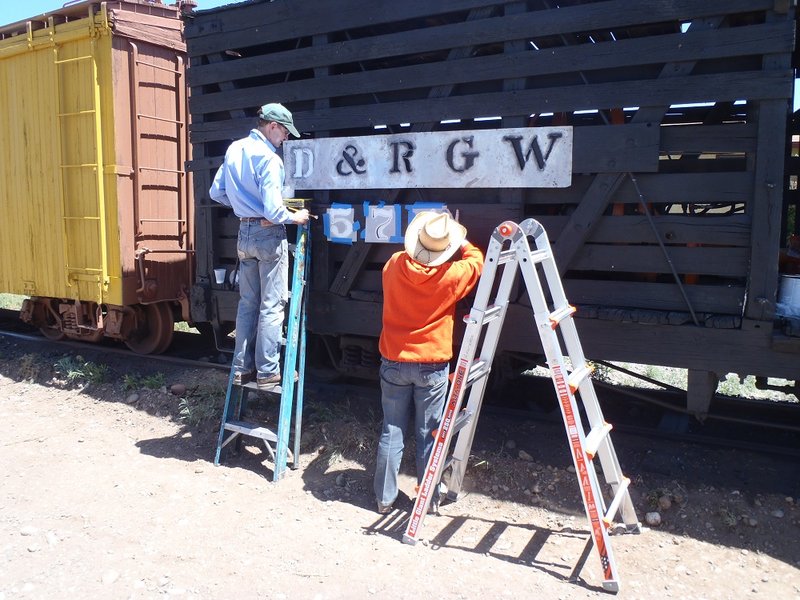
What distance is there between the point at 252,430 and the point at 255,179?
1864 millimetres

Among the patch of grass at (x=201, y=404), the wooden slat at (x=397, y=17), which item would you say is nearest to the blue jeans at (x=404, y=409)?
the patch of grass at (x=201, y=404)

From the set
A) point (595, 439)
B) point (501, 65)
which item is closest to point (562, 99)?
point (501, 65)

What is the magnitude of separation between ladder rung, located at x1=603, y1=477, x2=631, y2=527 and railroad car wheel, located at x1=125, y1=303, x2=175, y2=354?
5.73 m

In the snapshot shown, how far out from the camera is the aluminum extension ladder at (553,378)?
371 centimetres

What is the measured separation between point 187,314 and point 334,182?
10.8ft

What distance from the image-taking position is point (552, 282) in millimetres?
4043

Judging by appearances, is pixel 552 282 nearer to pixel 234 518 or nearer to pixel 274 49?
pixel 234 518

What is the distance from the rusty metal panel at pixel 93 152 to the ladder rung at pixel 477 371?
470 centimetres

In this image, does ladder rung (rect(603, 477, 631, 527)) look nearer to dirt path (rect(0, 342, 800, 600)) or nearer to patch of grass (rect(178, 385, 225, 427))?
dirt path (rect(0, 342, 800, 600))

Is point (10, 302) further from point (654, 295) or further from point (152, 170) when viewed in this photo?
point (654, 295)

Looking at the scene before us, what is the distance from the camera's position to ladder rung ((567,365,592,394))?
3.82 metres

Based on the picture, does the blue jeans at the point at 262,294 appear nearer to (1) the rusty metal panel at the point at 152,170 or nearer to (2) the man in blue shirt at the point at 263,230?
(2) the man in blue shirt at the point at 263,230

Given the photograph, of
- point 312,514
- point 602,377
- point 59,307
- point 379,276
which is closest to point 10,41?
point 59,307

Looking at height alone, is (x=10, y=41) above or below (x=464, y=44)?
above
